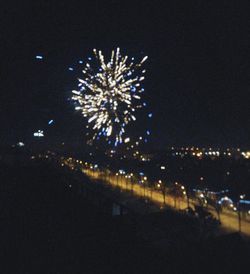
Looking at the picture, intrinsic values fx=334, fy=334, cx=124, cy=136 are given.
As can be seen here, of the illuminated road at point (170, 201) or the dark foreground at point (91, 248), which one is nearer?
the dark foreground at point (91, 248)

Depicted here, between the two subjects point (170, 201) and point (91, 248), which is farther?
point (170, 201)

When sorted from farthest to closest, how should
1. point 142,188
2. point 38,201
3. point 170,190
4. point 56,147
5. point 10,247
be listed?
point 56,147 → point 142,188 → point 170,190 → point 38,201 → point 10,247

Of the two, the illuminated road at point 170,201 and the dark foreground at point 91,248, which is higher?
the illuminated road at point 170,201

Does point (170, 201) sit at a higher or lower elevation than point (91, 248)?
higher

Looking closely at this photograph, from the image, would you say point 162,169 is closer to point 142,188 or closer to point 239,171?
point 239,171

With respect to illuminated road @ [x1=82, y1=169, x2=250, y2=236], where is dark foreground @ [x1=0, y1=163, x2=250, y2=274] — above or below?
below

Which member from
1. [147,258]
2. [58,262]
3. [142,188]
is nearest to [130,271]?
[147,258]

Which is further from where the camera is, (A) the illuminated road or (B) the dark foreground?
(A) the illuminated road

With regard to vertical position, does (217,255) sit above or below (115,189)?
below
